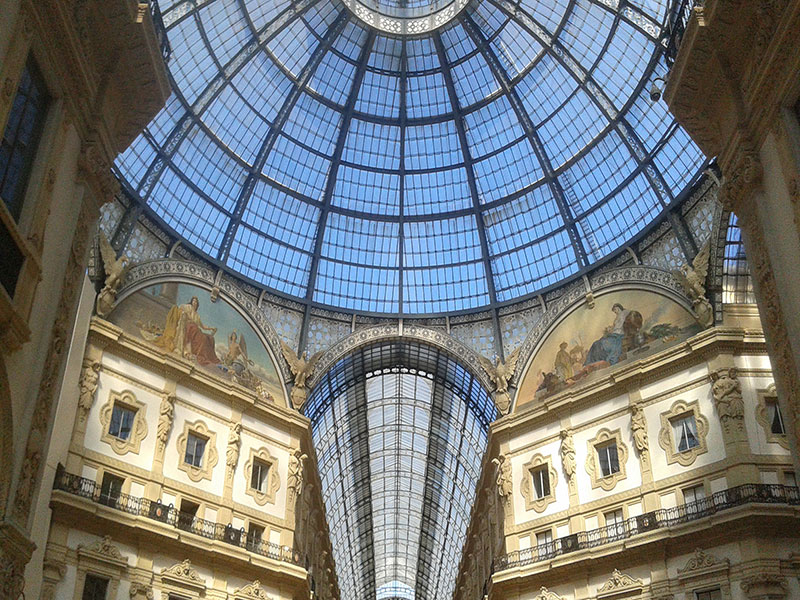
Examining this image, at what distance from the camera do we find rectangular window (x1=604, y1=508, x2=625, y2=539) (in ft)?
103

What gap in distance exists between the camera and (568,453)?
35031mm

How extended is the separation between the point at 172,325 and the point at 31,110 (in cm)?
2102

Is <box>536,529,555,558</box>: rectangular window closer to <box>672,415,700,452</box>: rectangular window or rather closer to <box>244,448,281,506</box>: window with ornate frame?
<box>672,415,700,452</box>: rectangular window

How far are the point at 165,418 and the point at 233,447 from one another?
3.70m

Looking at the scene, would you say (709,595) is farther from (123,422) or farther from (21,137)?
(21,137)

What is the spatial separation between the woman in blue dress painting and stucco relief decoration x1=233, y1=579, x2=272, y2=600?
1886 centimetres

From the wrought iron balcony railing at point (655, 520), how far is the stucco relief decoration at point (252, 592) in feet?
37.2

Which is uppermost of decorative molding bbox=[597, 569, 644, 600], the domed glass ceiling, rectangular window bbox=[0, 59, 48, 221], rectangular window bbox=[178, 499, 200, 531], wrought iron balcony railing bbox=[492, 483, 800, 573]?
the domed glass ceiling

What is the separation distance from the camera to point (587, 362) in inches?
1467

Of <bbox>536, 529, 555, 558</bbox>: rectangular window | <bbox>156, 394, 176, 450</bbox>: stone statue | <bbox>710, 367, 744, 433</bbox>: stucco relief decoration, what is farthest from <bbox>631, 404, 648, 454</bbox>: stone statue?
<bbox>156, 394, 176, 450</bbox>: stone statue

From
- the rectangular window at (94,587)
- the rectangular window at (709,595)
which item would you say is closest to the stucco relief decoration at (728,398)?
the rectangular window at (709,595)

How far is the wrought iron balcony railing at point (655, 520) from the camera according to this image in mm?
27469

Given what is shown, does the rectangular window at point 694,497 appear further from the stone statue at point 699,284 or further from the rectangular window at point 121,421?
the rectangular window at point 121,421

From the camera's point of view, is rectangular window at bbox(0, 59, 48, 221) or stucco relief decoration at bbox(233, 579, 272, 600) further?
stucco relief decoration at bbox(233, 579, 272, 600)
